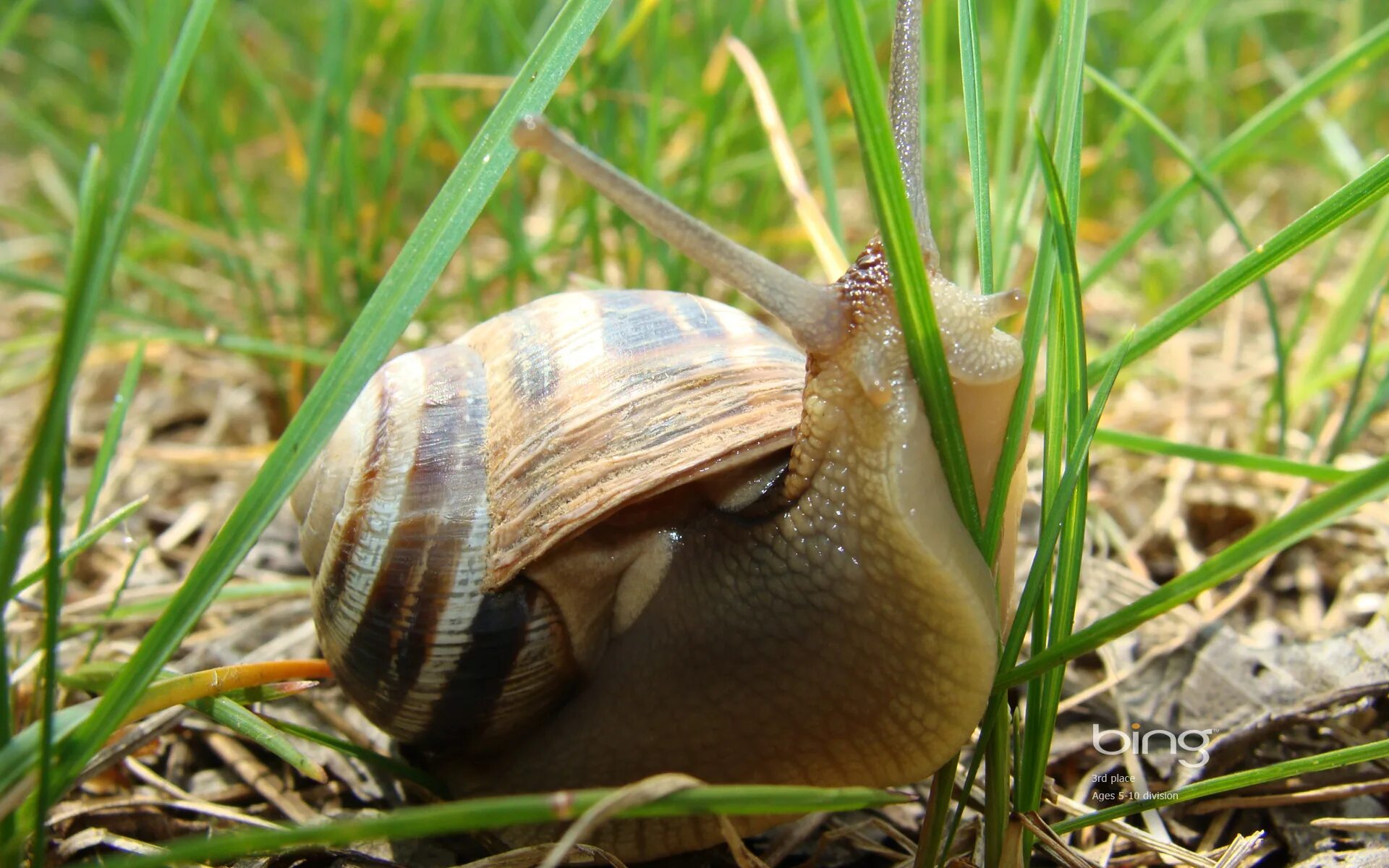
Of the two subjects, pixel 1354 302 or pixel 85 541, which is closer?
pixel 85 541

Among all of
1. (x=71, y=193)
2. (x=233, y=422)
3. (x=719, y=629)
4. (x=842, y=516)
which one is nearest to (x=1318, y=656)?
(x=842, y=516)

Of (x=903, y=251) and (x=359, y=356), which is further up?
(x=903, y=251)

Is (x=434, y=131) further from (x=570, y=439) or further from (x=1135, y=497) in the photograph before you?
(x=1135, y=497)

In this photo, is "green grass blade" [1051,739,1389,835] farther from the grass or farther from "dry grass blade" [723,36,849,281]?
"dry grass blade" [723,36,849,281]

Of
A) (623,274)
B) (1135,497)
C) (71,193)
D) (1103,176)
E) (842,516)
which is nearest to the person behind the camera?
(842,516)

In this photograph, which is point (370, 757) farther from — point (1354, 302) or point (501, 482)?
point (1354, 302)

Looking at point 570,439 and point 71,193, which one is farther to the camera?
point 71,193

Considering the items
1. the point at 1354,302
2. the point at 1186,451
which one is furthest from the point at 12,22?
the point at 1354,302

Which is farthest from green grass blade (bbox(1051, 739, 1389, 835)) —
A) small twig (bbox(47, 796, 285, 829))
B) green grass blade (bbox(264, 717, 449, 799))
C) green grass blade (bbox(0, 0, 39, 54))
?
green grass blade (bbox(0, 0, 39, 54))
